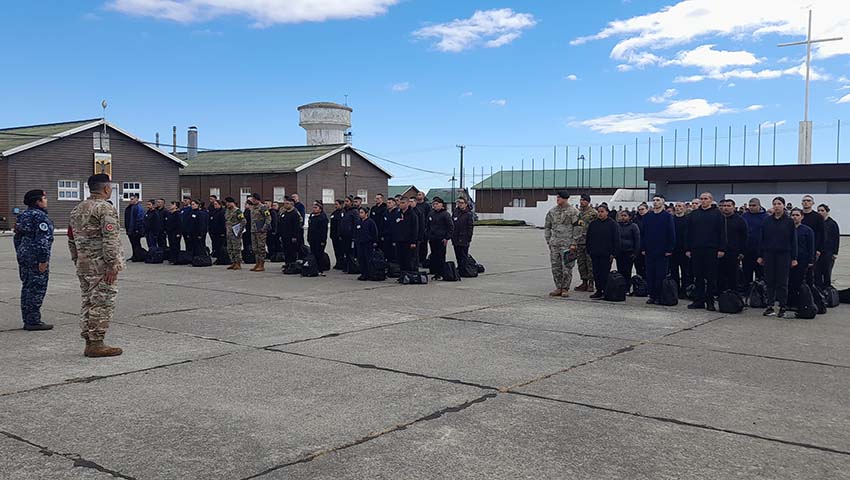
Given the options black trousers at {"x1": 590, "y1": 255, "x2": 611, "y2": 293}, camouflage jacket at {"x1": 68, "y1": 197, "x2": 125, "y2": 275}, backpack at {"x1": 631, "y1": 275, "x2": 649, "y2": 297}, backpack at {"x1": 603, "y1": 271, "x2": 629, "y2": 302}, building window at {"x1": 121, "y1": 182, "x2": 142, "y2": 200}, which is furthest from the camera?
building window at {"x1": 121, "y1": 182, "x2": 142, "y2": 200}

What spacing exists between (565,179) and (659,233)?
2540 inches

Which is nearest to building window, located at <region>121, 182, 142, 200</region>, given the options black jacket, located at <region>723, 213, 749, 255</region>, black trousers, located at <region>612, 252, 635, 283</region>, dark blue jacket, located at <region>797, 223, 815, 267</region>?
black trousers, located at <region>612, 252, 635, 283</region>

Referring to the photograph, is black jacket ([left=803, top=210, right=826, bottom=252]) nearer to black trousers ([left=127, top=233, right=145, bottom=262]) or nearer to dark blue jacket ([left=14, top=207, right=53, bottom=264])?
dark blue jacket ([left=14, top=207, right=53, bottom=264])

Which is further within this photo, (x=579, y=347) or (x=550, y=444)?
(x=579, y=347)

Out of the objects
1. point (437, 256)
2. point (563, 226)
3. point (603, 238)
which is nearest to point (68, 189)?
point (437, 256)

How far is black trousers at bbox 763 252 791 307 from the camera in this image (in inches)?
426

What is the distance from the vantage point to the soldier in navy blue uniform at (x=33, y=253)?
357 inches

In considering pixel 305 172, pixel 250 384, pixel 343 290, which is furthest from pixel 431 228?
pixel 305 172

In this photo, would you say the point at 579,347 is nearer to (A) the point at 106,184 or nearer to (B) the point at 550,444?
(B) the point at 550,444

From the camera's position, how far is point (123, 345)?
823cm

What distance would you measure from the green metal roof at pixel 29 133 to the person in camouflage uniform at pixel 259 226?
94.9 feet

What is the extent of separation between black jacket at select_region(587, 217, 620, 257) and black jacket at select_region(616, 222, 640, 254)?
354mm

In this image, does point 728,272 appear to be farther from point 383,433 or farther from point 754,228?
point 383,433

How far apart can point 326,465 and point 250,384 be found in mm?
2198
